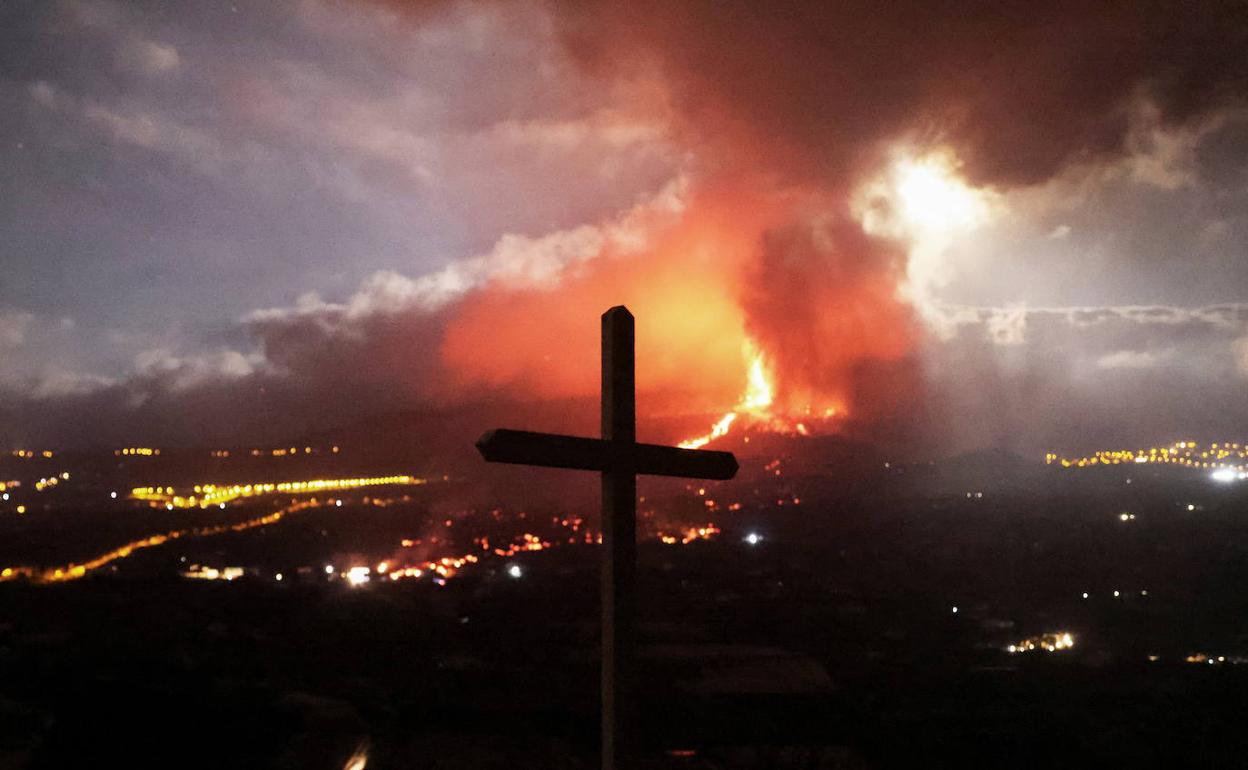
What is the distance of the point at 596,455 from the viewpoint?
4.36 metres

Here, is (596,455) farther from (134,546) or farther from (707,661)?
(134,546)

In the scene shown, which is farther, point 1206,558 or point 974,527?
point 974,527

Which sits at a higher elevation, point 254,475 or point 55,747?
point 254,475

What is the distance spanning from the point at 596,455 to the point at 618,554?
0.61 metres

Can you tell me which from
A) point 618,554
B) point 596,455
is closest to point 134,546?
point 618,554

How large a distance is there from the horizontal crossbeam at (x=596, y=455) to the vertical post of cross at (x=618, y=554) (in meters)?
0.09

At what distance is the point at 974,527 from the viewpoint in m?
43.2

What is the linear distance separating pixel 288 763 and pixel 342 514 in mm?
68374

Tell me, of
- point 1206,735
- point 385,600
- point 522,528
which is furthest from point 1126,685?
point 522,528

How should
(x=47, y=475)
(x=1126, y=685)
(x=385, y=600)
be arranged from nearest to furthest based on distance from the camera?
(x=1126, y=685) < (x=385, y=600) < (x=47, y=475)

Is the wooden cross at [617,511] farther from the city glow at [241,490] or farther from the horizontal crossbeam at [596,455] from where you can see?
the city glow at [241,490]

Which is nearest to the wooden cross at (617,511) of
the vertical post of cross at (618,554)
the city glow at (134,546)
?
the vertical post of cross at (618,554)

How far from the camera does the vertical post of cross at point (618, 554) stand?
14.4 ft

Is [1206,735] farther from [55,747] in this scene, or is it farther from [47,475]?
[47,475]
